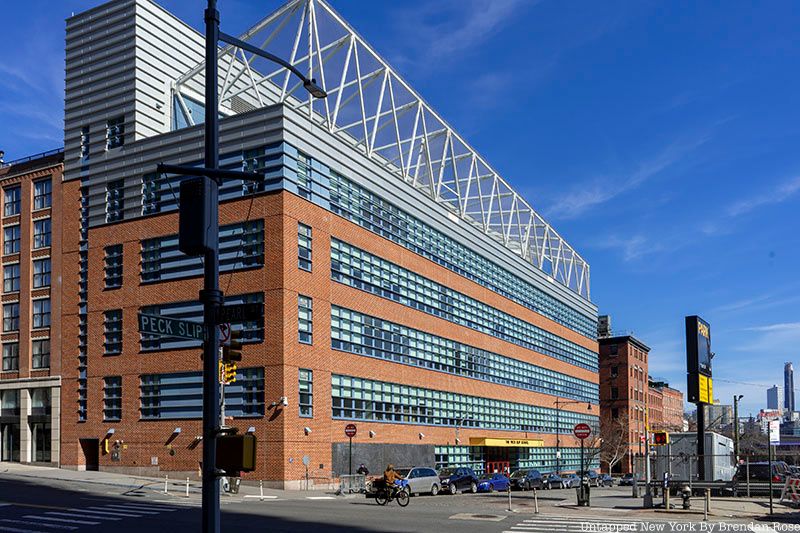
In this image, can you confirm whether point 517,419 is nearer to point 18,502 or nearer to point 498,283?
point 498,283

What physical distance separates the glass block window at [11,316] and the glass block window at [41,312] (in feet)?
7.16

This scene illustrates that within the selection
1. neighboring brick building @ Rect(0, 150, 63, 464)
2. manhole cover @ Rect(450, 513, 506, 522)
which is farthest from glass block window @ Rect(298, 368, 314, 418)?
manhole cover @ Rect(450, 513, 506, 522)

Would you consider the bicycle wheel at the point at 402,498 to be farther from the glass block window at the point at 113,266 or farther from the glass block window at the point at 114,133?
the glass block window at the point at 114,133

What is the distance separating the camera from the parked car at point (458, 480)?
47188 millimetres

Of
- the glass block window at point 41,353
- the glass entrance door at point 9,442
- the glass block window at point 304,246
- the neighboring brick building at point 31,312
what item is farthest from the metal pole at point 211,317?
the glass entrance door at point 9,442

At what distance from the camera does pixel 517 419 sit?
84.2 meters

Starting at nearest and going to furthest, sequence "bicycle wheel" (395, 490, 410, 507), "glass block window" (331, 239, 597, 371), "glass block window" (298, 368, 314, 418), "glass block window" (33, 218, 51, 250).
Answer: "bicycle wheel" (395, 490, 410, 507)
"glass block window" (298, 368, 314, 418)
"glass block window" (331, 239, 597, 371)
"glass block window" (33, 218, 51, 250)

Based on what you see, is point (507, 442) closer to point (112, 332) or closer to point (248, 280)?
point (248, 280)

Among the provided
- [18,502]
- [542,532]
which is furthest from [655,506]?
[18,502]

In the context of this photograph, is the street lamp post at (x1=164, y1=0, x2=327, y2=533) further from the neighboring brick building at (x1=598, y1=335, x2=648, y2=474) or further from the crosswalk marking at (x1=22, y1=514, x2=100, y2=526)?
the neighboring brick building at (x1=598, y1=335, x2=648, y2=474)

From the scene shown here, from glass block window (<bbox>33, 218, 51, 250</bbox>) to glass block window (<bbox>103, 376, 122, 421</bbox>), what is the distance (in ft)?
37.6

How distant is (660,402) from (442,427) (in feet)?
348

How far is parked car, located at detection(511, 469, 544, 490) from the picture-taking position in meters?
59.2

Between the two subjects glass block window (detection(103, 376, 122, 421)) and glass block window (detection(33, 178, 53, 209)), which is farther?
glass block window (detection(33, 178, 53, 209))
